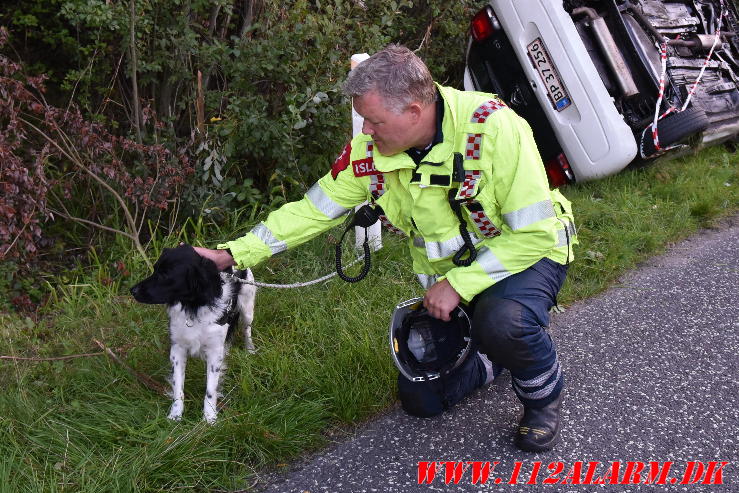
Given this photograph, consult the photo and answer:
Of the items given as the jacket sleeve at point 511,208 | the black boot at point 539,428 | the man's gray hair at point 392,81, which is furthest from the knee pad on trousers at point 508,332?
the man's gray hair at point 392,81

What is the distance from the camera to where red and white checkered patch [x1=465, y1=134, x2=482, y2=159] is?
2486 mm

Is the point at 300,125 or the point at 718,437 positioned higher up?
A: the point at 300,125

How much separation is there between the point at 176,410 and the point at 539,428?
1.50 meters

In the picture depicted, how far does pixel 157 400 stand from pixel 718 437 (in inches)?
92.8

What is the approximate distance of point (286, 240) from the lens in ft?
9.41

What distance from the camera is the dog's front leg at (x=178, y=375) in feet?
9.77

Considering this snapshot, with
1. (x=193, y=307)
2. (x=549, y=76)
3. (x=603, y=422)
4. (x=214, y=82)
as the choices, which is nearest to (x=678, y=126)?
(x=549, y=76)

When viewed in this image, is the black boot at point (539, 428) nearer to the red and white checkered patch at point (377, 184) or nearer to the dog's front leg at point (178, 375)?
the red and white checkered patch at point (377, 184)

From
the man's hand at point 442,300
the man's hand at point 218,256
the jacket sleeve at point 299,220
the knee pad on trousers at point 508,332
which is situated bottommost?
the knee pad on trousers at point 508,332

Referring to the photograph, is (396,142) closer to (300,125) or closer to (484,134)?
(484,134)

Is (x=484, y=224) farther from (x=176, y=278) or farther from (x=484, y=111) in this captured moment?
(x=176, y=278)

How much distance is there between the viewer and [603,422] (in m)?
2.95

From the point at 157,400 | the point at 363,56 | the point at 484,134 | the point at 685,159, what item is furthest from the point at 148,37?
the point at 685,159

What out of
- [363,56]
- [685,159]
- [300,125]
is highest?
[363,56]
